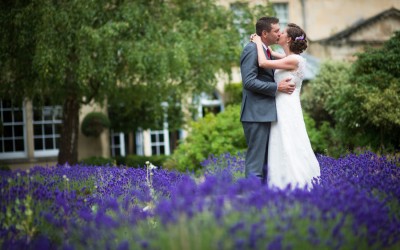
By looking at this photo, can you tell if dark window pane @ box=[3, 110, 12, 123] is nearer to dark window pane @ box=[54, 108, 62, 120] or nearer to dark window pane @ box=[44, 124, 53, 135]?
dark window pane @ box=[44, 124, 53, 135]

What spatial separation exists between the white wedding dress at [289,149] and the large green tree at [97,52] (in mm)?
7067

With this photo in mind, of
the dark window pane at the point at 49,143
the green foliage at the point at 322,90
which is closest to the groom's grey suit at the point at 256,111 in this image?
the green foliage at the point at 322,90

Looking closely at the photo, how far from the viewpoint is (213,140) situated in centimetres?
1423

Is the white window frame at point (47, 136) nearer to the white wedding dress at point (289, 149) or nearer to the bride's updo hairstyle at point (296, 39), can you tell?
the bride's updo hairstyle at point (296, 39)

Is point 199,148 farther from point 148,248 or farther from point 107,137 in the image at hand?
point 148,248

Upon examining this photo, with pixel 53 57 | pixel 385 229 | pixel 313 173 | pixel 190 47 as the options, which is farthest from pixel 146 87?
pixel 385 229

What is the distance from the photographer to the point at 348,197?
449cm

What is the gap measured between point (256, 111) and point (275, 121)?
0.24 meters

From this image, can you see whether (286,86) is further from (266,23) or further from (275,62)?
(266,23)

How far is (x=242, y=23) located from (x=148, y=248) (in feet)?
48.0

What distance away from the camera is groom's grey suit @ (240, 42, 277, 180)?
6.19 meters

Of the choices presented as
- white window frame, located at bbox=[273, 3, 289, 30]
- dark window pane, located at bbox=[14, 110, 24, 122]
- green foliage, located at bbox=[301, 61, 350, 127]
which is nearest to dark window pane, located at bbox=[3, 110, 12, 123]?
dark window pane, located at bbox=[14, 110, 24, 122]

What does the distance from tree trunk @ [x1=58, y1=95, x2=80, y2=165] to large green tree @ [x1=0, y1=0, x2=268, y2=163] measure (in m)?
0.03

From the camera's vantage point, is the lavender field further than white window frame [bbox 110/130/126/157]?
No
